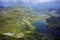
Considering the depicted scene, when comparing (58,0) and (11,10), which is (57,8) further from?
(11,10)

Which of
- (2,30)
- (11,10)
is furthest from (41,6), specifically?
(2,30)

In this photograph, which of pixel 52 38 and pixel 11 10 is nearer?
pixel 52 38

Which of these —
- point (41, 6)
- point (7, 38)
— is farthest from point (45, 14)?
point (7, 38)

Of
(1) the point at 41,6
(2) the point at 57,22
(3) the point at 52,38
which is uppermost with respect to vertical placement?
(1) the point at 41,6

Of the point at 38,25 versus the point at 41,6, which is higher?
the point at 41,6

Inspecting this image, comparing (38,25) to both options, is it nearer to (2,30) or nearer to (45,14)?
(45,14)

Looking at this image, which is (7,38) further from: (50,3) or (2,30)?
(50,3)

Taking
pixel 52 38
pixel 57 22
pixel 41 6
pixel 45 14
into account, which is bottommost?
pixel 52 38

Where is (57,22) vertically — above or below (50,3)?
below
